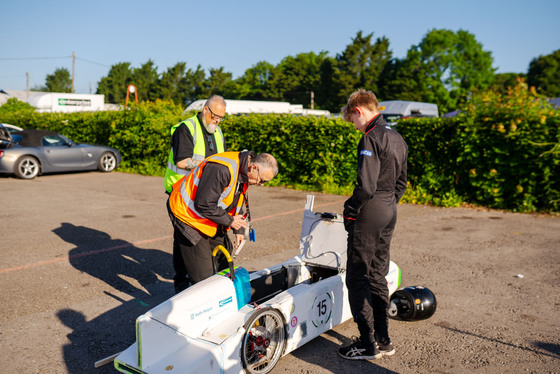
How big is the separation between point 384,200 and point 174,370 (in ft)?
6.67

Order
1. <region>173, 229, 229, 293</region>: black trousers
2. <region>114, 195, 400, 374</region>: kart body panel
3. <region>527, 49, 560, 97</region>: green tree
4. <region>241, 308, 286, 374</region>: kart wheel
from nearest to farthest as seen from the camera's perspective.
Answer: <region>114, 195, 400, 374</region>: kart body panel → <region>241, 308, 286, 374</region>: kart wheel → <region>173, 229, 229, 293</region>: black trousers → <region>527, 49, 560, 97</region>: green tree

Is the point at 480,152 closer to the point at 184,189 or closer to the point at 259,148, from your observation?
the point at 259,148

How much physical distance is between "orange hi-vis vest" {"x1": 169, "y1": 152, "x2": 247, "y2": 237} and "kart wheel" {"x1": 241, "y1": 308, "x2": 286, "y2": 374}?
0.92 metres

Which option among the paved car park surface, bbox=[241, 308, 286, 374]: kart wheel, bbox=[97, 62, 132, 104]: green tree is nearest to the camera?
bbox=[241, 308, 286, 374]: kart wheel

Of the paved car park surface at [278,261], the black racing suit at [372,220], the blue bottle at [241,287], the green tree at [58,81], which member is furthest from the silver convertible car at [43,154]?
the green tree at [58,81]

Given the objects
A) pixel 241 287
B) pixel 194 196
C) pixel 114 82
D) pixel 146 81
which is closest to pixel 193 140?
pixel 194 196

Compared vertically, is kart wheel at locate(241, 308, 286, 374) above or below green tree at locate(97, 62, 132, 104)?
below

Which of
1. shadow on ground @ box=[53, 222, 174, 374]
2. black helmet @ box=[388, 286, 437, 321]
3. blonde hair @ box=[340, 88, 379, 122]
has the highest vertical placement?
blonde hair @ box=[340, 88, 379, 122]

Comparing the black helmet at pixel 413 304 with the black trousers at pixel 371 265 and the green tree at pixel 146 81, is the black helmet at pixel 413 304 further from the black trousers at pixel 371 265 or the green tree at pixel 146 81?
the green tree at pixel 146 81

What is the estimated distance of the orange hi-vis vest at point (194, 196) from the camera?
3.70 m

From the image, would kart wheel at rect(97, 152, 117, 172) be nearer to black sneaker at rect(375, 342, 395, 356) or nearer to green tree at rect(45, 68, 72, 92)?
black sneaker at rect(375, 342, 395, 356)

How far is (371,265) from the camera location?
3.75 m

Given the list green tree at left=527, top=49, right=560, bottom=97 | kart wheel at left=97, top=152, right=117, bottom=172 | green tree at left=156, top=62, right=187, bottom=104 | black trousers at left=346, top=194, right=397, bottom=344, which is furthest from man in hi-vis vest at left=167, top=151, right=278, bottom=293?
green tree at left=156, top=62, right=187, bottom=104

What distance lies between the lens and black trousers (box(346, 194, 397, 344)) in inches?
141
